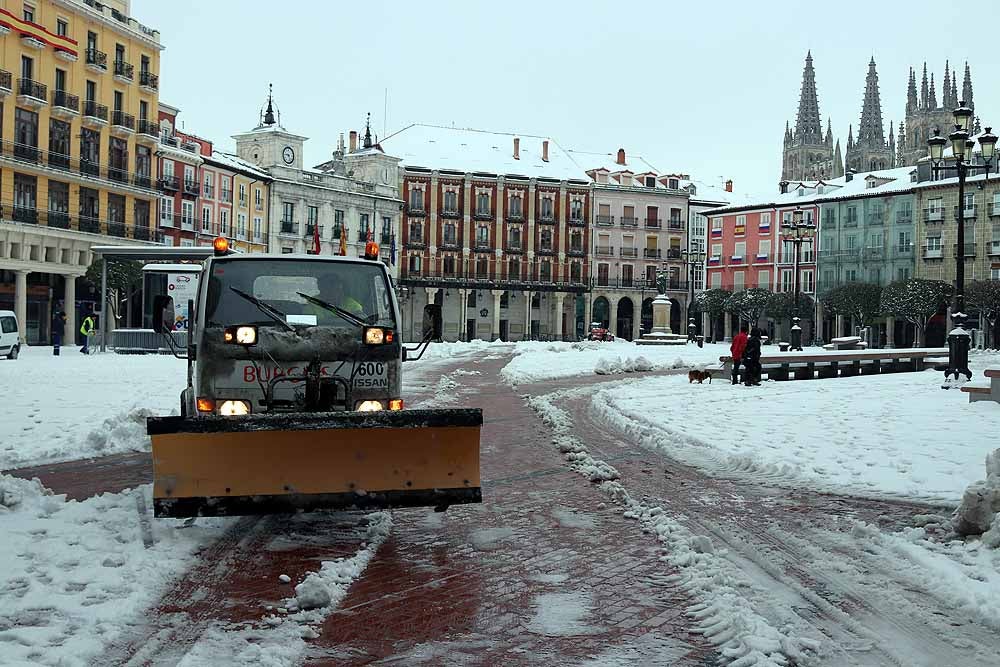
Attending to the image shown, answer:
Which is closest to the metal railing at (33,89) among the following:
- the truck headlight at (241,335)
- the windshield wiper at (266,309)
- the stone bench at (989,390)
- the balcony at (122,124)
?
the balcony at (122,124)

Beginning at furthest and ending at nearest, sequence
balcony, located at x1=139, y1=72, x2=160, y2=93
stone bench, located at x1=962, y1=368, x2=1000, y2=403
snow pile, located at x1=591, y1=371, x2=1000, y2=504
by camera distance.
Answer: balcony, located at x1=139, y1=72, x2=160, y2=93, stone bench, located at x1=962, y1=368, x2=1000, y2=403, snow pile, located at x1=591, y1=371, x2=1000, y2=504

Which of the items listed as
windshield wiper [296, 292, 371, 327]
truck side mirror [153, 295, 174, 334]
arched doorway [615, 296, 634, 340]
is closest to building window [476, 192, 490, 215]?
arched doorway [615, 296, 634, 340]

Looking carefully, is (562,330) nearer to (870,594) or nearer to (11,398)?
(11,398)

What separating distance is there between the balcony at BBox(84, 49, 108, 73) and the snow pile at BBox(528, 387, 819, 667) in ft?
164

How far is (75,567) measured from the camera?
6238 mm

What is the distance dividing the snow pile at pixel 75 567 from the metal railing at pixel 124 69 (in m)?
50.6

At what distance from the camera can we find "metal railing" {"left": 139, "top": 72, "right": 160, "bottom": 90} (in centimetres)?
5619

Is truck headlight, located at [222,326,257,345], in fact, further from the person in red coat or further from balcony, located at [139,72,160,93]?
balcony, located at [139,72,160,93]

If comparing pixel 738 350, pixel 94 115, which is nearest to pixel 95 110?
pixel 94 115

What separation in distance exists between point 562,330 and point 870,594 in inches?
3341

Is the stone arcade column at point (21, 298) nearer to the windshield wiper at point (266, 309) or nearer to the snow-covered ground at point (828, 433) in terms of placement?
the snow-covered ground at point (828, 433)

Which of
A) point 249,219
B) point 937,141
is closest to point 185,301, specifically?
point 937,141

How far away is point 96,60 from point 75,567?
5186cm

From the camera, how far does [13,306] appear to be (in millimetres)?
48656
